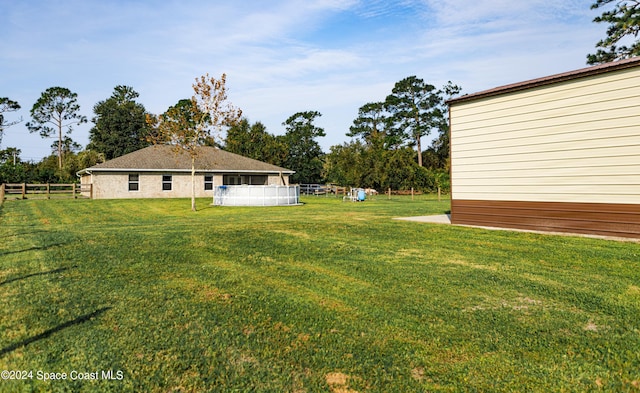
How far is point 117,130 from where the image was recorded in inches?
2221

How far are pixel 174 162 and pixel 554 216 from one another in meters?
29.7

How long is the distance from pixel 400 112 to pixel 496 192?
53.4 m

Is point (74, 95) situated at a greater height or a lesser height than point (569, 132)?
greater

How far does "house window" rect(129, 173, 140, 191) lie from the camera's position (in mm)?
31281

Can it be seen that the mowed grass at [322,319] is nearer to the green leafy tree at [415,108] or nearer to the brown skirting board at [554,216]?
the brown skirting board at [554,216]

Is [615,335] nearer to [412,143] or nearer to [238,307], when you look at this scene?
[238,307]

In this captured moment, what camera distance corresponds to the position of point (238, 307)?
457 cm

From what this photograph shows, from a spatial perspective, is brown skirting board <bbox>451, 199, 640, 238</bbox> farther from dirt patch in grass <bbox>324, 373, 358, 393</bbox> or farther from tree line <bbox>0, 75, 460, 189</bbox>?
tree line <bbox>0, 75, 460, 189</bbox>

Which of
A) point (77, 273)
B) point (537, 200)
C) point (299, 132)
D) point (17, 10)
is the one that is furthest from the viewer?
point (299, 132)

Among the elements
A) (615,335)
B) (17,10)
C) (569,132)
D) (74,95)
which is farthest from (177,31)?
(74,95)

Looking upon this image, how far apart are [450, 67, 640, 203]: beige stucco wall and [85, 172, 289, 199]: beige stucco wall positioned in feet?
82.9

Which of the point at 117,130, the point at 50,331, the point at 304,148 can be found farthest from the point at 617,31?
the point at 117,130

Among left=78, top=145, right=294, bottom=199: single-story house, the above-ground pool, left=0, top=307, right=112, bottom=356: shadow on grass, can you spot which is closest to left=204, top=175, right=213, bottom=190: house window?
left=78, top=145, right=294, bottom=199: single-story house

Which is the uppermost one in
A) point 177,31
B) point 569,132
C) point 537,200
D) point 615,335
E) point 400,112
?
point 400,112
